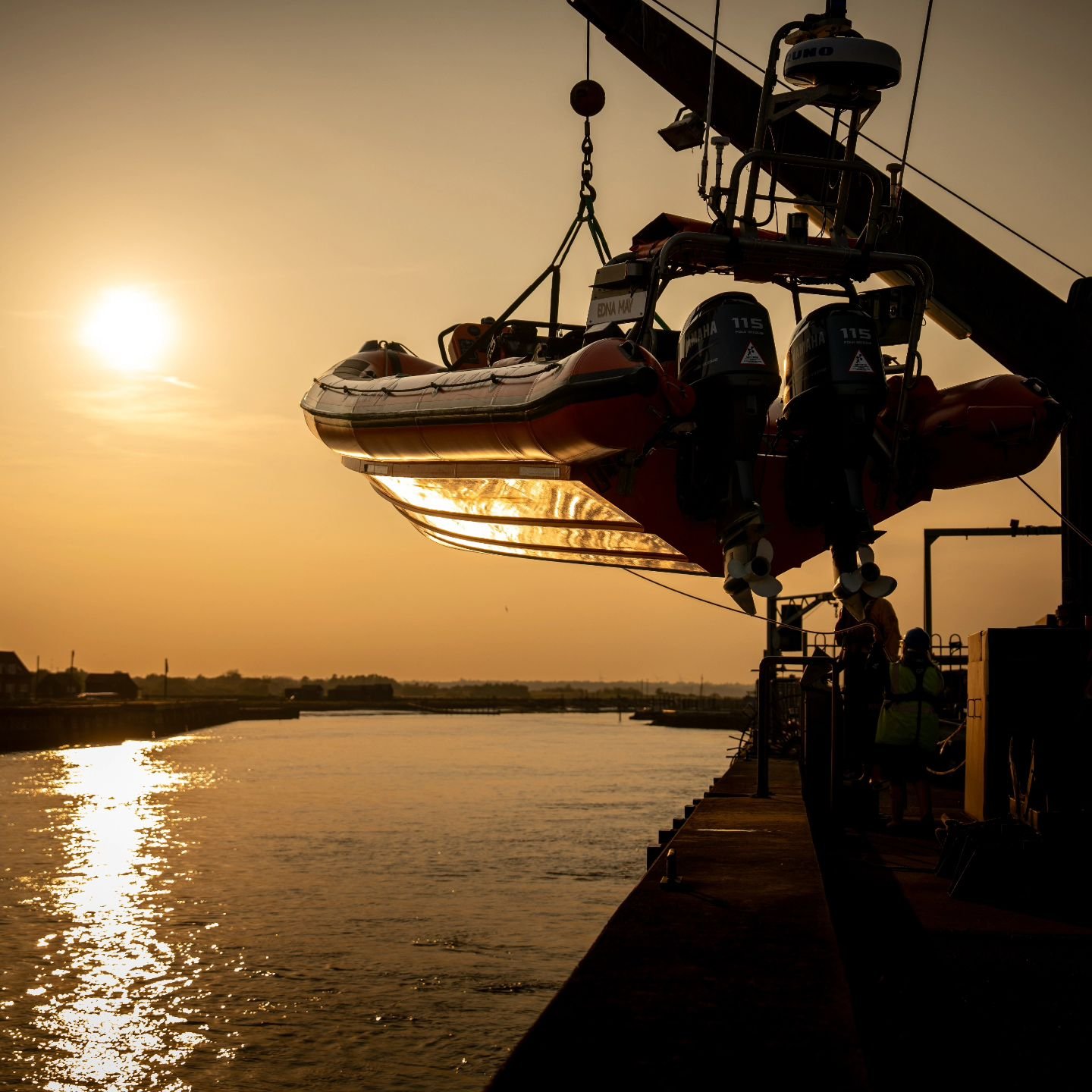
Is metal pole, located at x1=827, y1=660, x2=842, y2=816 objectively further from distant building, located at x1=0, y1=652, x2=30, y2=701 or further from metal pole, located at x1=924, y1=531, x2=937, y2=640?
distant building, located at x1=0, y1=652, x2=30, y2=701

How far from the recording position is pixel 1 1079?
49.0ft

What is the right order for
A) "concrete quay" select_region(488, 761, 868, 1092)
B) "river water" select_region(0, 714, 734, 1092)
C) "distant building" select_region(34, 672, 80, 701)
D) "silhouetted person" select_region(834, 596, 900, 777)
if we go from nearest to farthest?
"concrete quay" select_region(488, 761, 868, 1092), "silhouetted person" select_region(834, 596, 900, 777), "river water" select_region(0, 714, 734, 1092), "distant building" select_region(34, 672, 80, 701)

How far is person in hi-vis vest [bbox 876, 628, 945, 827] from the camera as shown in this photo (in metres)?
10.0

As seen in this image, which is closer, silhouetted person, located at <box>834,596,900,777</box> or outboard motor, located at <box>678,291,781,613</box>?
outboard motor, located at <box>678,291,781,613</box>

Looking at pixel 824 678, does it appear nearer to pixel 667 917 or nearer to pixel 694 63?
pixel 694 63

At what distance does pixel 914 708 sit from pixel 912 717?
0.08 m

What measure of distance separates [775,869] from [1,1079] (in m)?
12.0

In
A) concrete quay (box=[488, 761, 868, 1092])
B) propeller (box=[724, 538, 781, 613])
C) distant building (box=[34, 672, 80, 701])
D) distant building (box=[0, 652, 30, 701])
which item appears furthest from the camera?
distant building (box=[34, 672, 80, 701])

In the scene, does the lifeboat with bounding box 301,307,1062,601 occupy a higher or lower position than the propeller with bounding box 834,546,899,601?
higher

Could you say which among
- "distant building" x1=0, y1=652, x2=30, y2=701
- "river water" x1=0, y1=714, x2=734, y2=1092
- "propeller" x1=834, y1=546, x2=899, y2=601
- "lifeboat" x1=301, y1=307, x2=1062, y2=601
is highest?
"lifeboat" x1=301, y1=307, x2=1062, y2=601

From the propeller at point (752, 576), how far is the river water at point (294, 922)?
850cm

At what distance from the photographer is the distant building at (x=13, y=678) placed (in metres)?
129

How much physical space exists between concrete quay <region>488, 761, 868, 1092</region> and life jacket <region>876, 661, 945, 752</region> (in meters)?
4.08

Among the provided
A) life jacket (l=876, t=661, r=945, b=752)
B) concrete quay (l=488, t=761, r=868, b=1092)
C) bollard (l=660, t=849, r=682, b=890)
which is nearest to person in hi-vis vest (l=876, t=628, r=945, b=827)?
life jacket (l=876, t=661, r=945, b=752)
